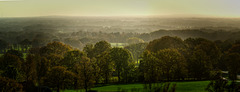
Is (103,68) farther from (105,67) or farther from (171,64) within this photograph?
(171,64)

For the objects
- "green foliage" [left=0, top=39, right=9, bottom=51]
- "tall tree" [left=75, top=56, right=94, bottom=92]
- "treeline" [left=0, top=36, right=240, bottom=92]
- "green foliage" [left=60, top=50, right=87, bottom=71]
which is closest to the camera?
"tall tree" [left=75, top=56, right=94, bottom=92]

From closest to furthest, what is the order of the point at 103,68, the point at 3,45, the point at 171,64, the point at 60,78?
the point at 60,78 < the point at 171,64 < the point at 103,68 < the point at 3,45

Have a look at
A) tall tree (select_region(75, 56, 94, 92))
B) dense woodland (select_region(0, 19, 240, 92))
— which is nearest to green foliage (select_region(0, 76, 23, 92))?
dense woodland (select_region(0, 19, 240, 92))

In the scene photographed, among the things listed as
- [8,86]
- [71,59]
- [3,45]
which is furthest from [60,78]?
[3,45]

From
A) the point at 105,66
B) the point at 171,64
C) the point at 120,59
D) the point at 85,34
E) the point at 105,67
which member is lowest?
the point at 105,67

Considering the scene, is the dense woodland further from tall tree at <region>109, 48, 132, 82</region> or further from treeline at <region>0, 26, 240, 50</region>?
treeline at <region>0, 26, 240, 50</region>

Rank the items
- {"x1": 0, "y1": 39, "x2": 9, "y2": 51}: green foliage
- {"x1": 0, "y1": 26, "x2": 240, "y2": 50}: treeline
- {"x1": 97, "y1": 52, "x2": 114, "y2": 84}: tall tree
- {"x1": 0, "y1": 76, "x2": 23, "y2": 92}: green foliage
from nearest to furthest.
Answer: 1. {"x1": 0, "y1": 76, "x2": 23, "y2": 92}: green foliage
2. {"x1": 97, "y1": 52, "x2": 114, "y2": 84}: tall tree
3. {"x1": 0, "y1": 26, "x2": 240, "y2": 50}: treeline
4. {"x1": 0, "y1": 39, "x2": 9, "y2": 51}: green foliage

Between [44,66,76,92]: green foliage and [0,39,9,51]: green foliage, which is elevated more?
[44,66,76,92]: green foliage

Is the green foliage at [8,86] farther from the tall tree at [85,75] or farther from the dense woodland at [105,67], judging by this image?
the tall tree at [85,75]

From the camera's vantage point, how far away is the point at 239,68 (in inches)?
1193

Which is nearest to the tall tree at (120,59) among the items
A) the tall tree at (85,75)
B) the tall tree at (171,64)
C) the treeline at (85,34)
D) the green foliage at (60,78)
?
the tall tree at (171,64)

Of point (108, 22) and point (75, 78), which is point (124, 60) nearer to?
point (75, 78)

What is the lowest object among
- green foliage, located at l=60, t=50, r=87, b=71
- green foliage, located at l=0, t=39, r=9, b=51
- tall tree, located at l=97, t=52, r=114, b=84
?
green foliage, located at l=0, t=39, r=9, b=51

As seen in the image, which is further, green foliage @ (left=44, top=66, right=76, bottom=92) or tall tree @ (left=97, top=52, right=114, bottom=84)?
tall tree @ (left=97, top=52, right=114, bottom=84)
